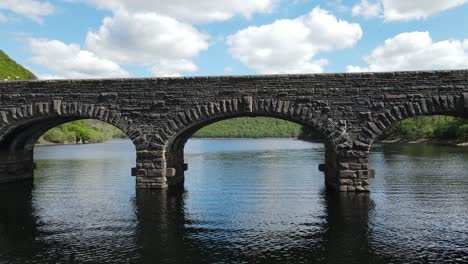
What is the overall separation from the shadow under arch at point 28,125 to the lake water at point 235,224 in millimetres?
2833

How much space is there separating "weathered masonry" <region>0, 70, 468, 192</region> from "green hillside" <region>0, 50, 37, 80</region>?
5254 inches

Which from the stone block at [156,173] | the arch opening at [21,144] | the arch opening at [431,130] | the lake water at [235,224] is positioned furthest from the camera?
the arch opening at [431,130]

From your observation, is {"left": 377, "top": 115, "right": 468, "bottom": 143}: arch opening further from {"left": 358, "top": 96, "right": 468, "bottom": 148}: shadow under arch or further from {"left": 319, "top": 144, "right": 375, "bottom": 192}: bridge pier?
{"left": 319, "top": 144, "right": 375, "bottom": 192}: bridge pier

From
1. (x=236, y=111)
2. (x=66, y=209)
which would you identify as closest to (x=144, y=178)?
(x=66, y=209)

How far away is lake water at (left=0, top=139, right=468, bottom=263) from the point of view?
38.4 ft

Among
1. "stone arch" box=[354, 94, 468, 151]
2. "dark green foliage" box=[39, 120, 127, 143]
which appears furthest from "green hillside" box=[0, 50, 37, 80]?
"stone arch" box=[354, 94, 468, 151]

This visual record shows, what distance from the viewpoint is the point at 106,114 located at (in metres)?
21.7

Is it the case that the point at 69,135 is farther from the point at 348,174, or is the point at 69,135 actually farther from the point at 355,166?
the point at 355,166

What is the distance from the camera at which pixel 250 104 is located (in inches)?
816

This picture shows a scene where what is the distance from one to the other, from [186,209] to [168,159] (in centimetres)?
517

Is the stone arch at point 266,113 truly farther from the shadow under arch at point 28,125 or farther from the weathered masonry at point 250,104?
the shadow under arch at point 28,125

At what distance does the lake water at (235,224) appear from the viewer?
38.4 feet

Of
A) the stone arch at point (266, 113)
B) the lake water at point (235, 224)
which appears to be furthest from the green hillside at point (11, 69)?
the stone arch at point (266, 113)

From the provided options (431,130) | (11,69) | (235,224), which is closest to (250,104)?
(235,224)
